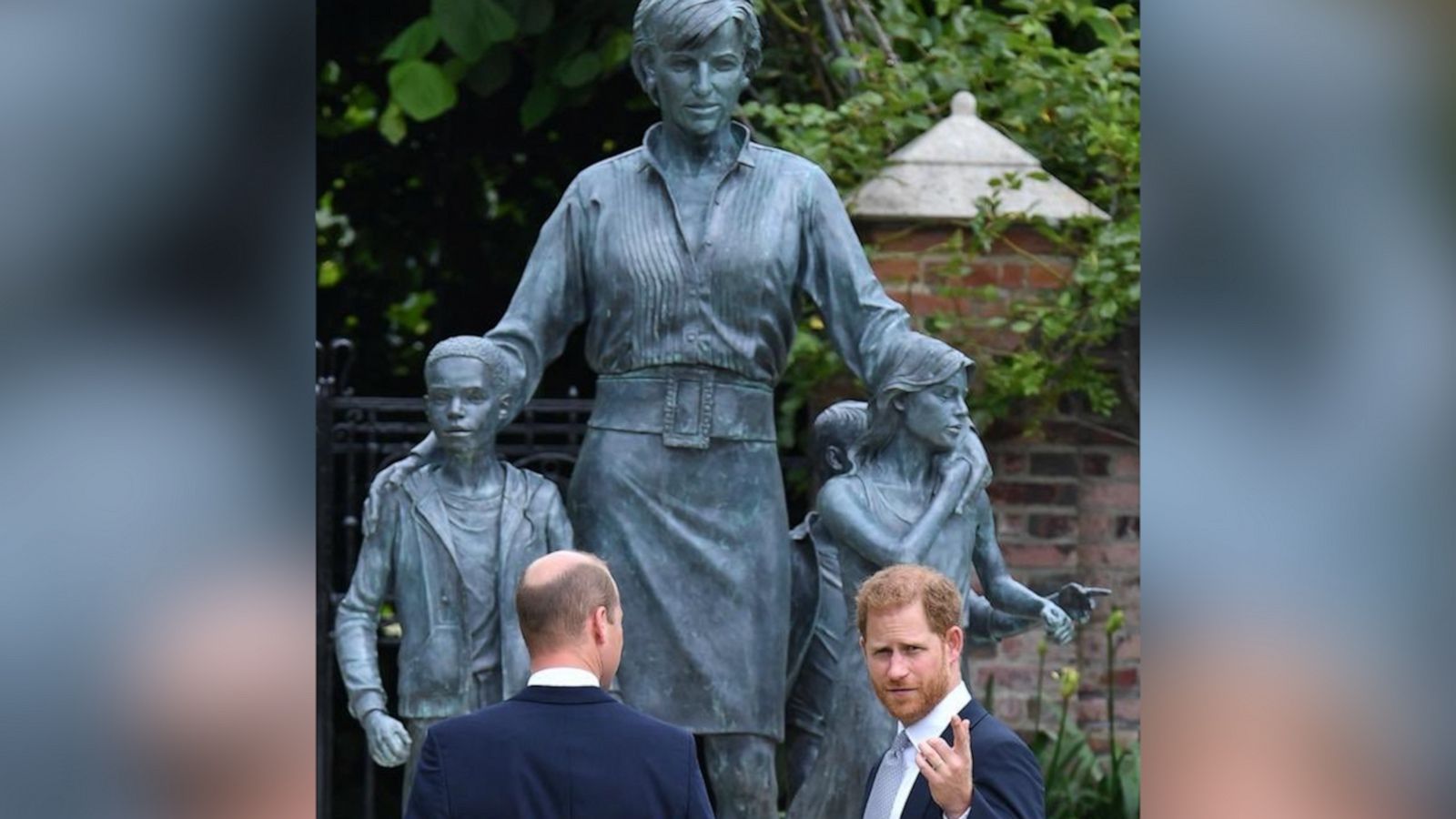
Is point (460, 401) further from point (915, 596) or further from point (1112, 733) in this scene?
point (1112, 733)

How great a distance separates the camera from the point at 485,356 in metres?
4.40

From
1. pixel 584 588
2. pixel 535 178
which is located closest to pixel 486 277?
pixel 535 178

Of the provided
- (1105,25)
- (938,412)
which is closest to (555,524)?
(938,412)

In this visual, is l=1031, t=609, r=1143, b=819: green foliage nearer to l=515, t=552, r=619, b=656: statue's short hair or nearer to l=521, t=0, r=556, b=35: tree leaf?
l=521, t=0, r=556, b=35: tree leaf

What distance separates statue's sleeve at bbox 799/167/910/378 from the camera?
4.52 m

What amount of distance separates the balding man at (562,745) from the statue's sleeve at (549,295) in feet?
5.05

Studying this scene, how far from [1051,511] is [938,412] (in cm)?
262

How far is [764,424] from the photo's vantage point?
15.0 ft

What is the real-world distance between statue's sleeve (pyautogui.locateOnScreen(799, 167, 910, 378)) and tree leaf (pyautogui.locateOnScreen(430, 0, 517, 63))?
105 inches

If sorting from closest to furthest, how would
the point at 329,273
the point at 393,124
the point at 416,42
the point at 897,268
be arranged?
1. the point at 897,268
2. the point at 416,42
3. the point at 393,124
4. the point at 329,273

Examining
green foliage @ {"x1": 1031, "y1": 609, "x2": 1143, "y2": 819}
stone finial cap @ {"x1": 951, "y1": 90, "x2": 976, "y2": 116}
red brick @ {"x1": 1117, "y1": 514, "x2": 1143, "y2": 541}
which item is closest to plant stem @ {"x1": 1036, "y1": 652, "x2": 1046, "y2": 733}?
green foliage @ {"x1": 1031, "y1": 609, "x2": 1143, "y2": 819}

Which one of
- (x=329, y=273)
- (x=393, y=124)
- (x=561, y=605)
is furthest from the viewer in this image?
(x=329, y=273)

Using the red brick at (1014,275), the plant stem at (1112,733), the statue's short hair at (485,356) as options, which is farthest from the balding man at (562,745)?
the red brick at (1014,275)
